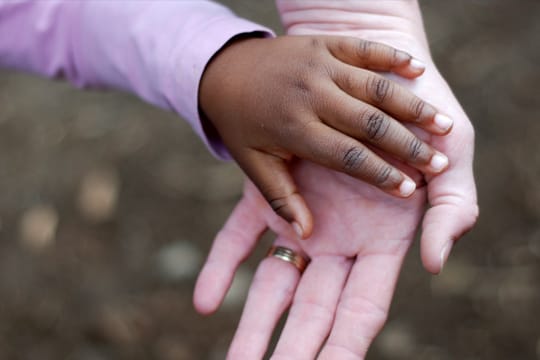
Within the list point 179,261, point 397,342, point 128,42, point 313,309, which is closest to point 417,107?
point 313,309

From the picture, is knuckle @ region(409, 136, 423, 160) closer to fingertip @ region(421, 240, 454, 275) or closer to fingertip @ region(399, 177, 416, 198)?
fingertip @ region(399, 177, 416, 198)

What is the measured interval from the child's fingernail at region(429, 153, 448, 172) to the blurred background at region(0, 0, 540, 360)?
2.62 feet

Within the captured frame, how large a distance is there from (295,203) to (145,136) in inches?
45.5

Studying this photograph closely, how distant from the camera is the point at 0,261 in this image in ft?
6.61

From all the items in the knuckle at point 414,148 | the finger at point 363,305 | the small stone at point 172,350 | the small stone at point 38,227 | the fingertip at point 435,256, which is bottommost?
the small stone at point 172,350

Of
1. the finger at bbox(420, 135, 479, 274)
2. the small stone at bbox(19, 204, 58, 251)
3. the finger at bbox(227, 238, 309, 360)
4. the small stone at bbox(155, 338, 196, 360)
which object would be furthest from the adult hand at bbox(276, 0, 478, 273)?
the small stone at bbox(19, 204, 58, 251)

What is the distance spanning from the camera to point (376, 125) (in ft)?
3.64

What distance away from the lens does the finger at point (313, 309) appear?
1128 millimetres

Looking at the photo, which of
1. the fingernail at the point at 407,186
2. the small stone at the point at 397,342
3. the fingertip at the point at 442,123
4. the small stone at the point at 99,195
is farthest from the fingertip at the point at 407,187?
the small stone at the point at 99,195

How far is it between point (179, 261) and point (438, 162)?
105 cm

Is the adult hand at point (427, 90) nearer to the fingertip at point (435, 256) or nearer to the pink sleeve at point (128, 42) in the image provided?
the fingertip at point (435, 256)

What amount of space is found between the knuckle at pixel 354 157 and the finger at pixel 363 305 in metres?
0.17

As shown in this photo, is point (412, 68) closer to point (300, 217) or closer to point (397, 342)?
point (300, 217)

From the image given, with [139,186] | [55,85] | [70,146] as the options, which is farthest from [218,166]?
[55,85]
